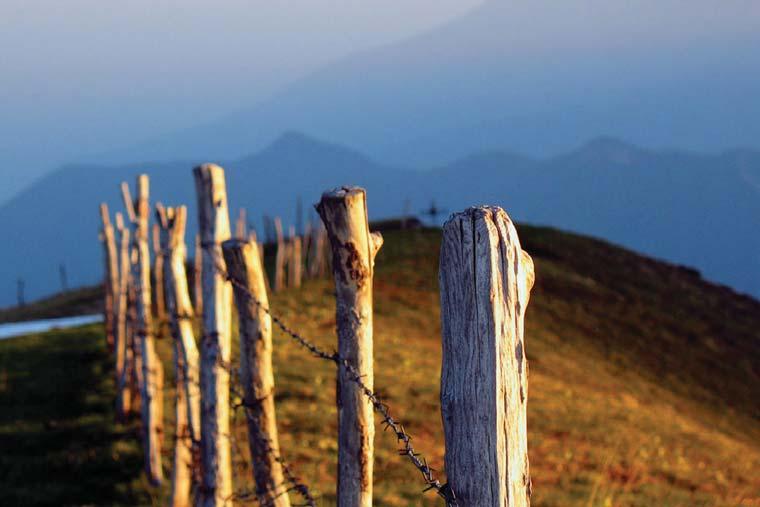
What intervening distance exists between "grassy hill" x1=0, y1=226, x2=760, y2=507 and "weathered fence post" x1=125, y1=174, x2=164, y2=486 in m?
0.47

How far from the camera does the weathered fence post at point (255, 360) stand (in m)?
7.13

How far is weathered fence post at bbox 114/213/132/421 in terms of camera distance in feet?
55.3

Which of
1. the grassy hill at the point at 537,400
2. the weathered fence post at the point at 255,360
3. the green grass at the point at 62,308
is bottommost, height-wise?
the grassy hill at the point at 537,400

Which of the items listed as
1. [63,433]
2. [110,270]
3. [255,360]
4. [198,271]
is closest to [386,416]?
[255,360]

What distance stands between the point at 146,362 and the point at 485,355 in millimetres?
12611

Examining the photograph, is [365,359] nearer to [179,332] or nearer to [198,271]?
[179,332]

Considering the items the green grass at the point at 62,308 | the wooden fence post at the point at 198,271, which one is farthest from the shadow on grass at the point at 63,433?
the green grass at the point at 62,308

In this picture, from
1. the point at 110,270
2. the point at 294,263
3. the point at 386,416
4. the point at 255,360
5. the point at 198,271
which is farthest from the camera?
the point at 294,263

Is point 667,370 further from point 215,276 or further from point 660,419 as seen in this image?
point 215,276

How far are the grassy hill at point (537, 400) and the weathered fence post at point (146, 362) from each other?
47 centimetres

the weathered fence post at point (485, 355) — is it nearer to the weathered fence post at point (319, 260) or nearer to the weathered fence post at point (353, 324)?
the weathered fence post at point (353, 324)

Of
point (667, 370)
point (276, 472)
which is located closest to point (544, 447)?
A: point (276, 472)

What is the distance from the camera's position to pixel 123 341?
18.3m

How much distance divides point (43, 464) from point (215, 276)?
813 cm
